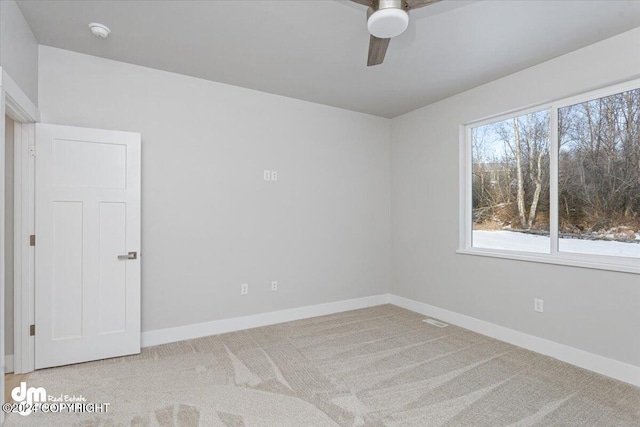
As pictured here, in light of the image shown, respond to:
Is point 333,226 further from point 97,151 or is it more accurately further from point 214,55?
point 97,151

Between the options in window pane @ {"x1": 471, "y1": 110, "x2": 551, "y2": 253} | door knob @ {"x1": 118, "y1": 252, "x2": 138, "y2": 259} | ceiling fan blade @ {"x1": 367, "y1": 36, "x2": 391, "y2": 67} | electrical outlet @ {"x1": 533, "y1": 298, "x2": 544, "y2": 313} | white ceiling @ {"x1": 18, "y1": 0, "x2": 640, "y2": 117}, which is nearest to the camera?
ceiling fan blade @ {"x1": 367, "y1": 36, "x2": 391, "y2": 67}

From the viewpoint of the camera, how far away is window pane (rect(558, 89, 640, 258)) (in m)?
2.65

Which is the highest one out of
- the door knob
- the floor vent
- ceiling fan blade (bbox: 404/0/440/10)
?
ceiling fan blade (bbox: 404/0/440/10)

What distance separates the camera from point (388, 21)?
181 centimetres

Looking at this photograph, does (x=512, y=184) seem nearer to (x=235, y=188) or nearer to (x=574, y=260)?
(x=574, y=260)

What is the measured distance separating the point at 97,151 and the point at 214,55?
134 cm

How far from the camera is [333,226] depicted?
14.4ft

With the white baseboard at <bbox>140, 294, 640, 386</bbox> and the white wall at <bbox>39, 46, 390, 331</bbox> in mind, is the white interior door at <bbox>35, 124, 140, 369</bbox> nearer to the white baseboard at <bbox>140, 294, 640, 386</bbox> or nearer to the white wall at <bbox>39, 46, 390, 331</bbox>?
the white wall at <bbox>39, 46, 390, 331</bbox>

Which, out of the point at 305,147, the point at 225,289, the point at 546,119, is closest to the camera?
the point at 546,119

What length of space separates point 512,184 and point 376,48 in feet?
7.54

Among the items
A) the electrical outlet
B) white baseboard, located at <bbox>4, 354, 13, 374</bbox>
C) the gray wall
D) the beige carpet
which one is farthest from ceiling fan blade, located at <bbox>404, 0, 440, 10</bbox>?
white baseboard, located at <bbox>4, 354, 13, 374</bbox>

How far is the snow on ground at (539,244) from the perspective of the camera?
106 inches

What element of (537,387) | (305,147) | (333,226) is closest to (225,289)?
(333,226)

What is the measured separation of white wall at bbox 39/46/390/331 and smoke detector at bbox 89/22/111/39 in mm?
513
